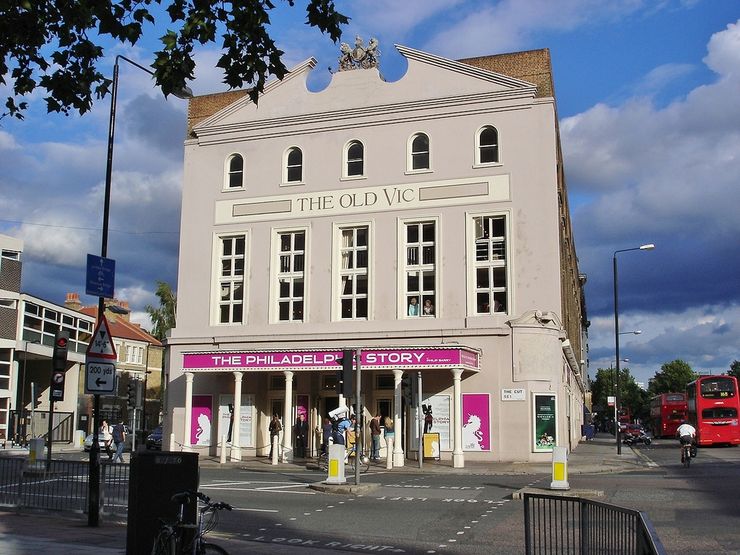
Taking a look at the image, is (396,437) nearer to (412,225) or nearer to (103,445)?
(412,225)

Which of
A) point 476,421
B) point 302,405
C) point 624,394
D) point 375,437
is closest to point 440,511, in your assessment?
point 375,437

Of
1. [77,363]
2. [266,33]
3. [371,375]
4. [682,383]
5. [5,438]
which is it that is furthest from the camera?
[682,383]

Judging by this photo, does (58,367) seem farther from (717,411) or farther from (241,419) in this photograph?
(717,411)

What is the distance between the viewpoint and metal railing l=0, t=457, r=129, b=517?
14.3 meters

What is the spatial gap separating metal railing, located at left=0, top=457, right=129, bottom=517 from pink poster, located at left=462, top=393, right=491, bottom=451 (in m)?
18.0

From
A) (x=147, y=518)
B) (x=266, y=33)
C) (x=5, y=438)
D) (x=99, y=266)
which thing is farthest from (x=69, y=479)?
(x=5, y=438)

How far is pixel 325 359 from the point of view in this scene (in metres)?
30.8

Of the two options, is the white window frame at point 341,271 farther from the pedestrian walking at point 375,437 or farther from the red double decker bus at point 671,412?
the red double decker bus at point 671,412

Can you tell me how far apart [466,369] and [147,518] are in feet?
69.7

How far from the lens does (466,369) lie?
2980 cm

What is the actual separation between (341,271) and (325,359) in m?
4.49

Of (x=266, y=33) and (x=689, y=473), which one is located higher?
(x=266, y=33)

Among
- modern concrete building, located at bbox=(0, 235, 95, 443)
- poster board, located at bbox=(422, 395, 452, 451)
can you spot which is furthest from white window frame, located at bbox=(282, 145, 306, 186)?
modern concrete building, located at bbox=(0, 235, 95, 443)

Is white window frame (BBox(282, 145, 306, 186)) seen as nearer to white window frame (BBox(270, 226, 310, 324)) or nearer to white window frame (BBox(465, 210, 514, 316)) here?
white window frame (BBox(270, 226, 310, 324))
